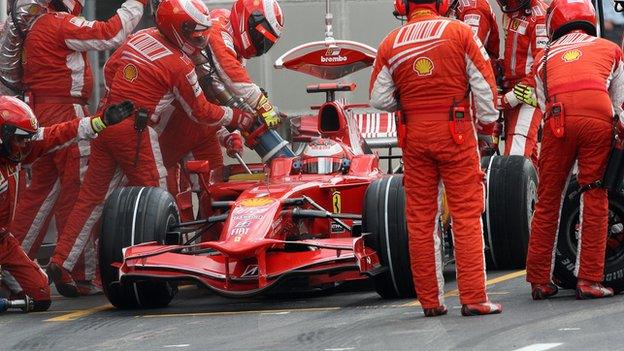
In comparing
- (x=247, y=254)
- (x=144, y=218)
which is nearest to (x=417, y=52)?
(x=247, y=254)

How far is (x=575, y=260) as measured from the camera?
10.4 metres

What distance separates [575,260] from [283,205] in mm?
1909

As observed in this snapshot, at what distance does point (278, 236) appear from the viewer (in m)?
10.6

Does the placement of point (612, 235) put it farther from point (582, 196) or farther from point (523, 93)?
point (523, 93)

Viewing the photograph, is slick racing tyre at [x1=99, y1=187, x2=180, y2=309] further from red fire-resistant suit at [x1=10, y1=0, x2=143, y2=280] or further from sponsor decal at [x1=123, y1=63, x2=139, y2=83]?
red fire-resistant suit at [x1=10, y1=0, x2=143, y2=280]

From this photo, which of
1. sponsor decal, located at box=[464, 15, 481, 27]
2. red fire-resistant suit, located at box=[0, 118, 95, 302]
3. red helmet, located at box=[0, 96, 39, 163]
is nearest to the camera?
red helmet, located at box=[0, 96, 39, 163]

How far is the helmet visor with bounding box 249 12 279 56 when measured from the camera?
1322cm

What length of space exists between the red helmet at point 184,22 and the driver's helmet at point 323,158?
1.34 metres

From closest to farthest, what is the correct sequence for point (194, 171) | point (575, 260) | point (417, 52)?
point (417, 52) → point (575, 260) → point (194, 171)

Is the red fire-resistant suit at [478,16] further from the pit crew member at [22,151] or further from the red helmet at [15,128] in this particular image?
the red helmet at [15,128]

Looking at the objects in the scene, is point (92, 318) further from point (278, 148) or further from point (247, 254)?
point (278, 148)

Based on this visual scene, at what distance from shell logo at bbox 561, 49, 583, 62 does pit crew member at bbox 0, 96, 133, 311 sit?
10.2 feet

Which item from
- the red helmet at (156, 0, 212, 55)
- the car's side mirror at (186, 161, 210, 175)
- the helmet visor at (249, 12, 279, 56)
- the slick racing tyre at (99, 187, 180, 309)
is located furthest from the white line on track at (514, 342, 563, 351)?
the helmet visor at (249, 12, 279, 56)

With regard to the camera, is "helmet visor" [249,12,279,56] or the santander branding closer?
the santander branding
